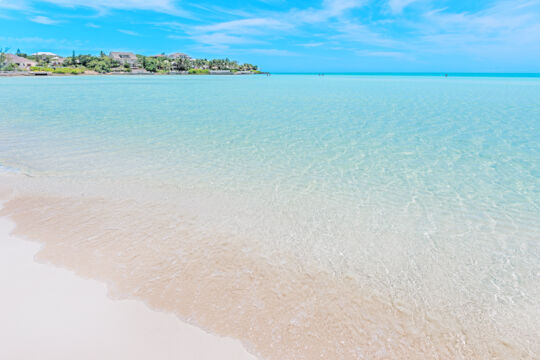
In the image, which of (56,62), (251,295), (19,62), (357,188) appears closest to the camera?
(251,295)

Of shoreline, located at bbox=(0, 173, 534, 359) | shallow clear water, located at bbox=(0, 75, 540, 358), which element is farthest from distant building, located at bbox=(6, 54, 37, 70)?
shoreline, located at bbox=(0, 173, 534, 359)

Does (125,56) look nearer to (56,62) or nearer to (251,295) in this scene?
(56,62)

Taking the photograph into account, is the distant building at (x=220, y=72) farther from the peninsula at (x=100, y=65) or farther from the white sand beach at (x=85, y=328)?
the white sand beach at (x=85, y=328)

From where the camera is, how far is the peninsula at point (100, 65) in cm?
10498

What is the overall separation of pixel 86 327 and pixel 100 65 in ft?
465

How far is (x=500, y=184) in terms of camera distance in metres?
8.25

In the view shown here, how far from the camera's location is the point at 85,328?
11.9 ft

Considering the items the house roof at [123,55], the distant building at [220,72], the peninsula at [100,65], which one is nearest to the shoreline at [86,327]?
the peninsula at [100,65]

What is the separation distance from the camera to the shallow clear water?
4.83 metres

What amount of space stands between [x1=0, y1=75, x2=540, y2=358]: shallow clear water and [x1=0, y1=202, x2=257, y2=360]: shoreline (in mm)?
2031

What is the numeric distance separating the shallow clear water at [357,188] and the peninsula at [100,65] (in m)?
108

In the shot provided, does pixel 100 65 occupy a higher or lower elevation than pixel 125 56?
lower

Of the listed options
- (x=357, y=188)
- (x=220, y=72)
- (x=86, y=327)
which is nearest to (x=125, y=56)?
(x=220, y=72)

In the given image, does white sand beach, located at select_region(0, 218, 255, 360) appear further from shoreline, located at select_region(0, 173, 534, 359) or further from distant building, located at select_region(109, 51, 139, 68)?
distant building, located at select_region(109, 51, 139, 68)
